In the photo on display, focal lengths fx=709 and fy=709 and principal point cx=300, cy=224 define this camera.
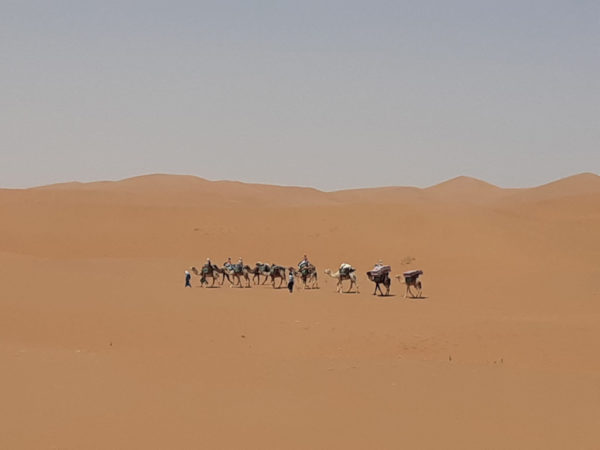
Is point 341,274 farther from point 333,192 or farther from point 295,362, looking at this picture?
point 333,192

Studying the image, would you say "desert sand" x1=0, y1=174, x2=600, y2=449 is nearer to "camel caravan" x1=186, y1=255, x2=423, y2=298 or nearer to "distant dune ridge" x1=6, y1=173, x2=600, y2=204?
"camel caravan" x1=186, y1=255, x2=423, y2=298

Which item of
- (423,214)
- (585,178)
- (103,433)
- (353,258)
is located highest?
(585,178)

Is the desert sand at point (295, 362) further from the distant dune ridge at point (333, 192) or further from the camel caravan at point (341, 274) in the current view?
the distant dune ridge at point (333, 192)

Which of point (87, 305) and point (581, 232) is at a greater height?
Result: point (581, 232)

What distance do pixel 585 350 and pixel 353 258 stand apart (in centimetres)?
2795

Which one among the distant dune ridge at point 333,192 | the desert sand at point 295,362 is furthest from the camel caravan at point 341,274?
the distant dune ridge at point 333,192

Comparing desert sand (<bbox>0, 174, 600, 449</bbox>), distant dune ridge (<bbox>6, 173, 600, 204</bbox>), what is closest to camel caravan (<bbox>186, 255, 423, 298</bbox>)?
desert sand (<bbox>0, 174, 600, 449</bbox>)

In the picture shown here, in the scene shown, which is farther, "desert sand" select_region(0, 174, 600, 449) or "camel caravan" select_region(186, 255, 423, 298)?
"camel caravan" select_region(186, 255, 423, 298)

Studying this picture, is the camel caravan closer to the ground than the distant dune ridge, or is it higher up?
closer to the ground

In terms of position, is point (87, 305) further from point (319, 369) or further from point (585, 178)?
point (585, 178)

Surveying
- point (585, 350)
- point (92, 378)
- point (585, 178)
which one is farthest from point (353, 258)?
point (585, 178)

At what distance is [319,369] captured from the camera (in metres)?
13.2

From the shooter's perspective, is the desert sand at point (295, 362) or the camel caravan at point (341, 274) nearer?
the desert sand at point (295, 362)

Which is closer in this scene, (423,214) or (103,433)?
(103,433)
